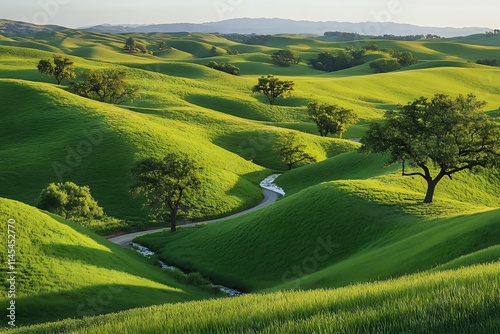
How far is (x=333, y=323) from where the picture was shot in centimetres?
877

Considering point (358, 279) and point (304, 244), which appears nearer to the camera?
point (358, 279)

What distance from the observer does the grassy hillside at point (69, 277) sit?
32.1 m

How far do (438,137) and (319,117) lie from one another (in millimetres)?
72760

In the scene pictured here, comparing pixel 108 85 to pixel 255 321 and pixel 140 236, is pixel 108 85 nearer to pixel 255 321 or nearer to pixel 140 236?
pixel 140 236

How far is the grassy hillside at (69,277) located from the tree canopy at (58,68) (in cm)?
11435

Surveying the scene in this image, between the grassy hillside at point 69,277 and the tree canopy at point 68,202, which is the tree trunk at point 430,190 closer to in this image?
the grassy hillside at point 69,277

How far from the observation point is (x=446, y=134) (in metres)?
48.4

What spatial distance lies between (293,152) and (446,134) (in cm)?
5498

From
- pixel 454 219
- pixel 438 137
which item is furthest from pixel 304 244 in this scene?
pixel 438 137

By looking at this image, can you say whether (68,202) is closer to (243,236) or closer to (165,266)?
(165,266)

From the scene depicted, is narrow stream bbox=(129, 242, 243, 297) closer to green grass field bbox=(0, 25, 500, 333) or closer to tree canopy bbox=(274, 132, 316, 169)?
green grass field bbox=(0, 25, 500, 333)

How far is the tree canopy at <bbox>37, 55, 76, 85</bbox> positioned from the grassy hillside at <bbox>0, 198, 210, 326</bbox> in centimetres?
11435

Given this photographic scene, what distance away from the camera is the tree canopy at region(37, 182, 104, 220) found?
6088 centimetres

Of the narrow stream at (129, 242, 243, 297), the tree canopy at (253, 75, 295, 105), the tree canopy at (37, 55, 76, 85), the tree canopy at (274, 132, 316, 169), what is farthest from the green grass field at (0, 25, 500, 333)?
the tree canopy at (37, 55, 76, 85)
